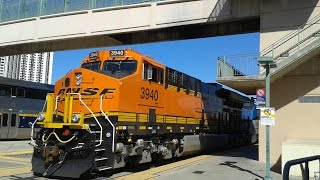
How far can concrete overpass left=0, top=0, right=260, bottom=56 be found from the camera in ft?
65.0

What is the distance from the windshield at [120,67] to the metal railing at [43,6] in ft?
28.1

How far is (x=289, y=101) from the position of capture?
17.4 m

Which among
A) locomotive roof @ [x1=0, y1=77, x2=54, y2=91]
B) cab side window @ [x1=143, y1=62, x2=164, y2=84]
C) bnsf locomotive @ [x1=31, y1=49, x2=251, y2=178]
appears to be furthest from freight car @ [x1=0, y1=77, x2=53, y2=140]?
cab side window @ [x1=143, y1=62, x2=164, y2=84]

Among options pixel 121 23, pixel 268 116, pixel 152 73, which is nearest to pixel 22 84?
pixel 121 23

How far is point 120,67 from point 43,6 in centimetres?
1329

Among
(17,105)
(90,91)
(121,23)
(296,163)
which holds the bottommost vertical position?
(296,163)

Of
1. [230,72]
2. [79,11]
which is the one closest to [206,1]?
[230,72]

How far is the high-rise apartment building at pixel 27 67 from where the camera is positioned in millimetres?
57188

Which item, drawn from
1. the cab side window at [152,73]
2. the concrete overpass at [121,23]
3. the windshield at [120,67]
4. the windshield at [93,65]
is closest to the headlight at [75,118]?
the windshield at [120,67]

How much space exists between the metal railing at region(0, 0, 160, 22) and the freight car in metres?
5.29

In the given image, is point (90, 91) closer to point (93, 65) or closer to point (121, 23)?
point (93, 65)

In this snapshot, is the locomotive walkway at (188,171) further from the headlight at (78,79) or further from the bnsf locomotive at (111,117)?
the headlight at (78,79)

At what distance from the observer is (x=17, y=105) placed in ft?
103

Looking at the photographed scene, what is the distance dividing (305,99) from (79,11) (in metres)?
13.3
